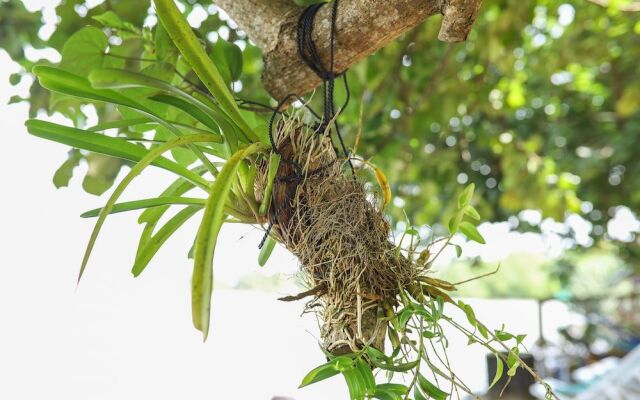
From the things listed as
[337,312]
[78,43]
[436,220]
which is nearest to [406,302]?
[337,312]

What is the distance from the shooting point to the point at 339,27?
500mm

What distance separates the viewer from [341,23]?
1.64 feet

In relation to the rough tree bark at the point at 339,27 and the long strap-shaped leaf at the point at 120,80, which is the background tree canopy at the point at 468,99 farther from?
the long strap-shaped leaf at the point at 120,80

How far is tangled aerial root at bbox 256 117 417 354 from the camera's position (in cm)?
46

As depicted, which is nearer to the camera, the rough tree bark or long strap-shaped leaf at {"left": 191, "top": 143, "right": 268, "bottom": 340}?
long strap-shaped leaf at {"left": 191, "top": 143, "right": 268, "bottom": 340}

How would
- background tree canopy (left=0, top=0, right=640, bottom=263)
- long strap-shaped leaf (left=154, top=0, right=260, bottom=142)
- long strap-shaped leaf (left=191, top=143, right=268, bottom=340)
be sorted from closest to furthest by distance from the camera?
long strap-shaped leaf (left=191, top=143, right=268, bottom=340)
long strap-shaped leaf (left=154, top=0, right=260, bottom=142)
background tree canopy (left=0, top=0, right=640, bottom=263)

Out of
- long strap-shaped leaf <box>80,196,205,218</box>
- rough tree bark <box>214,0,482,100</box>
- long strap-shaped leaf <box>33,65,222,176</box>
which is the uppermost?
rough tree bark <box>214,0,482,100</box>

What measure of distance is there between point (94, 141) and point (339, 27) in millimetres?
230

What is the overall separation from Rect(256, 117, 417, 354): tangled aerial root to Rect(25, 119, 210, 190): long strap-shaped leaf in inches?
2.9

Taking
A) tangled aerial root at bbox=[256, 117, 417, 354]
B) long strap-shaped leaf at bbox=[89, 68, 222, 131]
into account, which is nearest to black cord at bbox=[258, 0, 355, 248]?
tangled aerial root at bbox=[256, 117, 417, 354]

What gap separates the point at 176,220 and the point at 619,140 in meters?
2.35

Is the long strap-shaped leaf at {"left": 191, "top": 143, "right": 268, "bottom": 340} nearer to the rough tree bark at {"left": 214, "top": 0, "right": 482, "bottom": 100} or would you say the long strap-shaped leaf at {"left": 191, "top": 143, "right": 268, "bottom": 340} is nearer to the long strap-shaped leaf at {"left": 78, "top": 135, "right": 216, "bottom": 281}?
the long strap-shaped leaf at {"left": 78, "top": 135, "right": 216, "bottom": 281}

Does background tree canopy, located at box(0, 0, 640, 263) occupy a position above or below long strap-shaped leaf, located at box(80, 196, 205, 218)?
above

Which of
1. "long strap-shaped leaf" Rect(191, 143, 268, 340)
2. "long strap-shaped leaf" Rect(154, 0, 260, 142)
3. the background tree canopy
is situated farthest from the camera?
the background tree canopy
